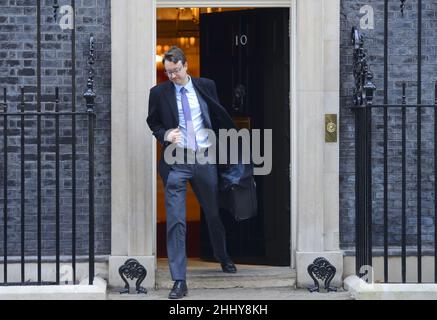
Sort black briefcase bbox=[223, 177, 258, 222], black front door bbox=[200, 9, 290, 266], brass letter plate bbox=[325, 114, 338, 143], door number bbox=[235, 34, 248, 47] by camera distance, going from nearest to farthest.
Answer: black briefcase bbox=[223, 177, 258, 222]
brass letter plate bbox=[325, 114, 338, 143]
black front door bbox=[200, 9, 290, 266]
door number bbox=[235, 34, 248, 47]

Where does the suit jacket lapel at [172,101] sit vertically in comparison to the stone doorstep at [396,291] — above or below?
above

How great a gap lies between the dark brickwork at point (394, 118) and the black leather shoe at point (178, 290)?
1.54 metres

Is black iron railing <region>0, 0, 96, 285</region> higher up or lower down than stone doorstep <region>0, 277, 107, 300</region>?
higher up

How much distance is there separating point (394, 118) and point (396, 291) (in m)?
1.66

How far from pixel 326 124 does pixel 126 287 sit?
2209 millimetres

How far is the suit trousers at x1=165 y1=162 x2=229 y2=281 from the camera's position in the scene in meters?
7.81

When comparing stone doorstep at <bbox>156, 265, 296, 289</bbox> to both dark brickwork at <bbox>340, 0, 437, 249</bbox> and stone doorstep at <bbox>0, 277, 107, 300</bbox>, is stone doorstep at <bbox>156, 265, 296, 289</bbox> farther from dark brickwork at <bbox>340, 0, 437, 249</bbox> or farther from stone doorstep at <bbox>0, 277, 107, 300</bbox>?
stone doorstep at <bbox>0, 277, 107, 300</bbox>

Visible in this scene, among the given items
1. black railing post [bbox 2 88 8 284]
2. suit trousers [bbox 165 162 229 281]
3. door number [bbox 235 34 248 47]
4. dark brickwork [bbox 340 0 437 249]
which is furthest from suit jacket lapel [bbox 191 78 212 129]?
black railing post [bbox 2 88 8 284]

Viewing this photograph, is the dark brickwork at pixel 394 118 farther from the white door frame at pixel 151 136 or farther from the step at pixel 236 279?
the step at pixel 236 279

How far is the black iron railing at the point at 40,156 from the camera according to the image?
7.81 meters

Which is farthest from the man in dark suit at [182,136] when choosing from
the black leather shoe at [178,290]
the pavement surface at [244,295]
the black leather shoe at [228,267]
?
the black leather shoe at [228,267]

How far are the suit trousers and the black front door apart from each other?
83cm

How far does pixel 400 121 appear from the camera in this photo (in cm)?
852
